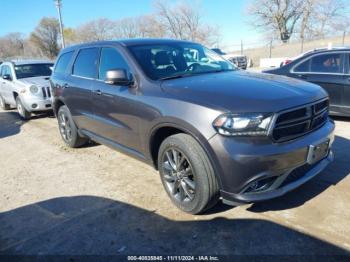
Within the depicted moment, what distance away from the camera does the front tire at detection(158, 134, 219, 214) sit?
3135 millimetres

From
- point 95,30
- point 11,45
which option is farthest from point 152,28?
point 11,45

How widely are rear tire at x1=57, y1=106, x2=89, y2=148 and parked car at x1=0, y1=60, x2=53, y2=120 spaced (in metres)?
2.90

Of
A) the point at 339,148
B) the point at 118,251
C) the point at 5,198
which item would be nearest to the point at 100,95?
the point at 5,198

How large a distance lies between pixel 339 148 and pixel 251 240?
297 cm

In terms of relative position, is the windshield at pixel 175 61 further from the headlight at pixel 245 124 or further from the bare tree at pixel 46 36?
the bare tree at pixel 46 36

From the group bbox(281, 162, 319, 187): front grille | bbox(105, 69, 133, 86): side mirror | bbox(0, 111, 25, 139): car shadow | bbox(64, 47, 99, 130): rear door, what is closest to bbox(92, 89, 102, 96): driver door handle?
bbox(64, 47, 99, 130): rear door

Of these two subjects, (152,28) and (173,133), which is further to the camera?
(152,28)

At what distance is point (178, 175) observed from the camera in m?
3.54

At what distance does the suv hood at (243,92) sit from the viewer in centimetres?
298

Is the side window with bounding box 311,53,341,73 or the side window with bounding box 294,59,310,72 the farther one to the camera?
the side window with bounding box 294,59,310,72

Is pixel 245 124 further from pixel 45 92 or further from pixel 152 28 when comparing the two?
pixel 152 28

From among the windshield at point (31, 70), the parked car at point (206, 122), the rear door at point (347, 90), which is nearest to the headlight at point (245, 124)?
the parked car at point (206, 122)

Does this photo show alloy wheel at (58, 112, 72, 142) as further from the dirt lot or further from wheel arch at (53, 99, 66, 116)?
the dirt lot

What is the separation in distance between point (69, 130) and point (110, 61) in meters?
2.12
